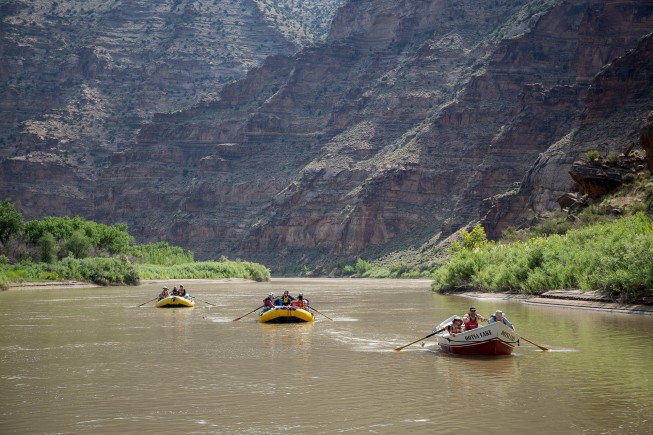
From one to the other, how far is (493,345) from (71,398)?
1335 centimetres

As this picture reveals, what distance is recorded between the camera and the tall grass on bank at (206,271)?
120 meters

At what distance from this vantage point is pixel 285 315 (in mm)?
42250

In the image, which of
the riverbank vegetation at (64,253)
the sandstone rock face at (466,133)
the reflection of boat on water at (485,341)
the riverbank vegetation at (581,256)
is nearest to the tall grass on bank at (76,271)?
the riverbank vegetation at (64,253)

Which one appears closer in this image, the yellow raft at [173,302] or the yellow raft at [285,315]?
the yellow raft at [285,315]

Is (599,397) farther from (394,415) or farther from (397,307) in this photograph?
(397,307)

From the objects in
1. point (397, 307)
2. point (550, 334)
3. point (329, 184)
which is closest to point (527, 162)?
point (329, 184)

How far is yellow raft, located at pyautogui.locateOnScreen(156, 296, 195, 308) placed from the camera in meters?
55.8

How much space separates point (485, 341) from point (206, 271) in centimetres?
10709

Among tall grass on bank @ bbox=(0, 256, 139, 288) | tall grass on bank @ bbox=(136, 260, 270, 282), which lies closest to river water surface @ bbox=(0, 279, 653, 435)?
tall grass on bank @ bbox=(0, 256, 139, 288)

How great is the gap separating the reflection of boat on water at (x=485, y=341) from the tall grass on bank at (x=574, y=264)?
1589cm

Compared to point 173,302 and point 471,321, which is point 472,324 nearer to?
point 471,321

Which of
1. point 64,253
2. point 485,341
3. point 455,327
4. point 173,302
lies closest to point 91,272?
point 64,253

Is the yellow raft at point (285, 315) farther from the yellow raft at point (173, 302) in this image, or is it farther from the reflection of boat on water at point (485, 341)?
the reflection of boat on water at point (485, 341)

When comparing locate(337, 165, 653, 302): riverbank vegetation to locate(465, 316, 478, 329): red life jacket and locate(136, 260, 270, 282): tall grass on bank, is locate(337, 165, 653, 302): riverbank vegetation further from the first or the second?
locate(136, 260, 270, 282): tall grass on bank
